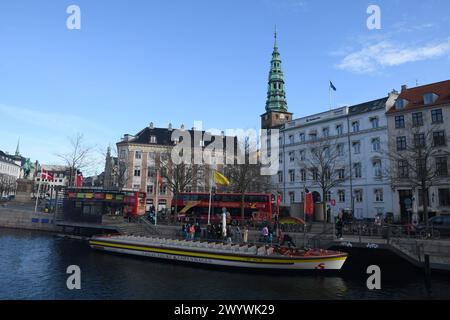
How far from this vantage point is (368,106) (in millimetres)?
50406

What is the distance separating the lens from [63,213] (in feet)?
147

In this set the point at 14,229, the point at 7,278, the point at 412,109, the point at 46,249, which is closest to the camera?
the point at 7,278

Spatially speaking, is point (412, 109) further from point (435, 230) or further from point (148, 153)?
point (148, 153)

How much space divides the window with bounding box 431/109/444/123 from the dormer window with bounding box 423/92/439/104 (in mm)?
1526

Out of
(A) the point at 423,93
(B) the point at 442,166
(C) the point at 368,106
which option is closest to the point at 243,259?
(B) the point at 442,166

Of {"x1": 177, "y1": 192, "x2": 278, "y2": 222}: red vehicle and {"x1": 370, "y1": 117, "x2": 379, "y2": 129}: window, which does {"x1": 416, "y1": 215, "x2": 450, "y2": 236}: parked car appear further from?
{"x1": 370, "y1": 117, "x2": 379, "y2": 129}: window

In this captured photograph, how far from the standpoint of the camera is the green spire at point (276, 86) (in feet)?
251

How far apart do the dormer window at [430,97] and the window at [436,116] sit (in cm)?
153

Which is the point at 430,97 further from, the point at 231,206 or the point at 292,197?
the point at 231,206

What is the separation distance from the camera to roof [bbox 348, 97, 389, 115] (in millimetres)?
47862

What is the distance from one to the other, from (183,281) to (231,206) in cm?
2020

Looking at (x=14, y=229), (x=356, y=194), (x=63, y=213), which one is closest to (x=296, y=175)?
(x=356, y=194)

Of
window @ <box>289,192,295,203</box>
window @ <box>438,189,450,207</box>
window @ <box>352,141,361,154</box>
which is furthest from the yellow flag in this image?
window @ <box>289,192,295,203</box>
